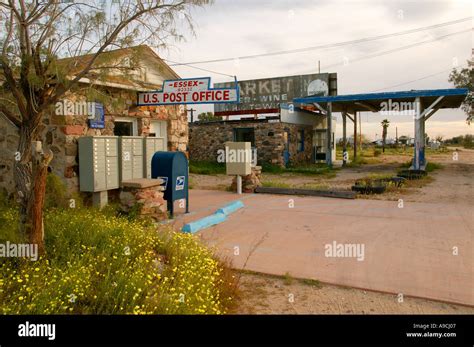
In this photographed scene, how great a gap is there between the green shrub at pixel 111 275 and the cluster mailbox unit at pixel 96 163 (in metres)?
2.46

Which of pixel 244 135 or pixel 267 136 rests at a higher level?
pixel 244 135

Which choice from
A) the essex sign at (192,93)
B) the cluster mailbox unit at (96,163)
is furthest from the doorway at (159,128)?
the cluster mailbox unit at (96,163)

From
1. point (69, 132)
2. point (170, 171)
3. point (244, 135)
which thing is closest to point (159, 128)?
point (69, 132)

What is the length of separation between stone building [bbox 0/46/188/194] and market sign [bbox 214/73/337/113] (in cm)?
1548

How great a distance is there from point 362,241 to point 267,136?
54.0 feet

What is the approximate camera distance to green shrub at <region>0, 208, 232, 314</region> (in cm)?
370

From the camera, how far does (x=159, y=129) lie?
39.3ft

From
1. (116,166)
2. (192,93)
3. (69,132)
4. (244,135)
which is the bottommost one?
(116,166)

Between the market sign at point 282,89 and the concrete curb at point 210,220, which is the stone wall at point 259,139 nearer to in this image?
the market sign at point 282,89

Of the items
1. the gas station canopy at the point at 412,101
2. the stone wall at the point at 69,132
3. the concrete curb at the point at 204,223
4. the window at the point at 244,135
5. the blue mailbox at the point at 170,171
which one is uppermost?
the gas station canopy at the point at 412,101

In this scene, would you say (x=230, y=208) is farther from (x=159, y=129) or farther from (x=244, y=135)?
(x=244, y=135)

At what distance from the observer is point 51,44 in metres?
5.24

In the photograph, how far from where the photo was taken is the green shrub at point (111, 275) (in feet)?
12.1

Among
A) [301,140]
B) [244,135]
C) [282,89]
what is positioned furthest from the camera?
[282,89]
